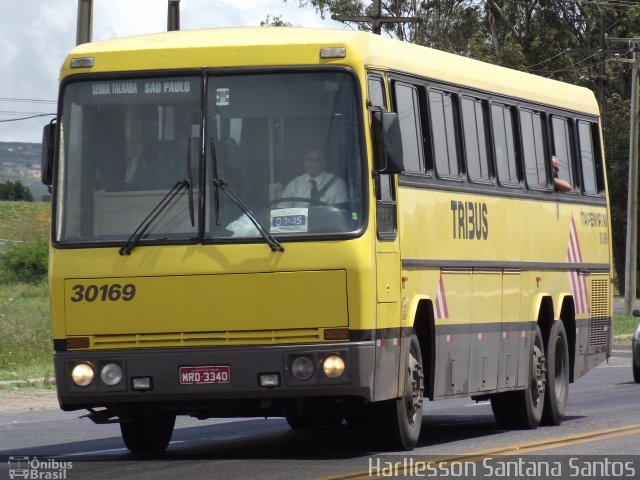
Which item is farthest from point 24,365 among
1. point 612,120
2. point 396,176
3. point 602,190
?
point 612,120

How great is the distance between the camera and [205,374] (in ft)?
40.1

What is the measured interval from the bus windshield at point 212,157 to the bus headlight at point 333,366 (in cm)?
92

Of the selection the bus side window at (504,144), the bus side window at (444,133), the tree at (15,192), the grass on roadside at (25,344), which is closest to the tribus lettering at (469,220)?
the bus side window at (444,133)

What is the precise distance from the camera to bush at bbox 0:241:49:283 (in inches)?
2486

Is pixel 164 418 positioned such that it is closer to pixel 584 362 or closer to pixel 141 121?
pixel 141 121

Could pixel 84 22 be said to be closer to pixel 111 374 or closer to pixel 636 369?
pixel 636 369

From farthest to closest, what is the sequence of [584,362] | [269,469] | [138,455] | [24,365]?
[24,365]
[584,362]
[138,455]
[269,469]

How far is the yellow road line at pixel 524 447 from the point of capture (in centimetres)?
1158

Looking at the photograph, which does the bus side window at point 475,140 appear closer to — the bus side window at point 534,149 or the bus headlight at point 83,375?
the bus side window at point 534,149

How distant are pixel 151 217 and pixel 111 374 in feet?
3.99

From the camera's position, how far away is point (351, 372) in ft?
39.7

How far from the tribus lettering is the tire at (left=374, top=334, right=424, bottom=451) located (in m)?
1.45

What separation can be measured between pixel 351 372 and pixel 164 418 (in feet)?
8.30

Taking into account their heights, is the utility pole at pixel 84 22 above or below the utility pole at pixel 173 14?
below
